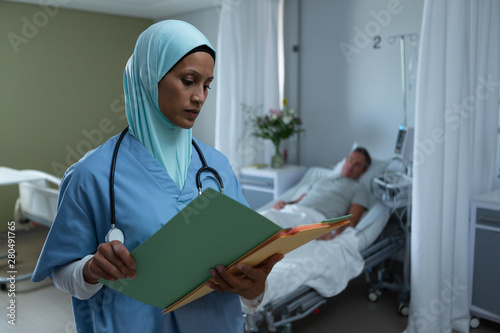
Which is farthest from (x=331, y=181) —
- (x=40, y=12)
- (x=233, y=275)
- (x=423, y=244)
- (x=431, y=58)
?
(x=40, y=12)

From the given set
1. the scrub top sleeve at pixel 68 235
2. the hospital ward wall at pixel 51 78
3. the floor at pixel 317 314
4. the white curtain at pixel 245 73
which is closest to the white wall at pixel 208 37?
the hospital ward wall at pixel 51 78

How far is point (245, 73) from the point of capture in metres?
3.96

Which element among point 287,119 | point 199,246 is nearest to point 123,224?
point 199,246

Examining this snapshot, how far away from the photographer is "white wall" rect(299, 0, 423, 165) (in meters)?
3.51

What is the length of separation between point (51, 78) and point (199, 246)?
14.3ft

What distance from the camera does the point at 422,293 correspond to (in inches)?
94.9

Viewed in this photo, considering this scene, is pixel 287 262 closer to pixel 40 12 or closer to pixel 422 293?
pixel 422 293

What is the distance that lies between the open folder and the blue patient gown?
98 millimetres

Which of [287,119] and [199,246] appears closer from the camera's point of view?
[199,246]

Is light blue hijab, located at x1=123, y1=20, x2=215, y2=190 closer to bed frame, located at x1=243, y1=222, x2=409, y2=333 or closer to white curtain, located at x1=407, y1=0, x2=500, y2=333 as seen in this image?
bed frame, located at x1=243, y1=222, x2=409, y2=333

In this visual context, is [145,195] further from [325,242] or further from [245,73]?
[245,73]

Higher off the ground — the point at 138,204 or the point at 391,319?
the point at 138,204

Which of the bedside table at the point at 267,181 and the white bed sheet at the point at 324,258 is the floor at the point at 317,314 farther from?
the bedside table at the point at 267,181

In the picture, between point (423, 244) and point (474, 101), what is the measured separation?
901 mm
